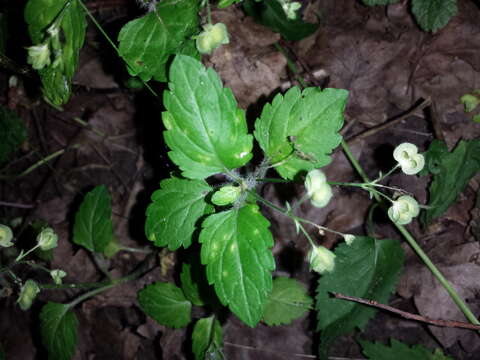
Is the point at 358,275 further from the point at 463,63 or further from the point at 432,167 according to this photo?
the point at 463,63

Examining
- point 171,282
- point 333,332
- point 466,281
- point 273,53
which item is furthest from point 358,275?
point 273,53

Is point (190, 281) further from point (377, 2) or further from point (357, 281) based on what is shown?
point (377, 2)

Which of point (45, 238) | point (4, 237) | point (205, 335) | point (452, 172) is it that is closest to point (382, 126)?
point (452, 172)

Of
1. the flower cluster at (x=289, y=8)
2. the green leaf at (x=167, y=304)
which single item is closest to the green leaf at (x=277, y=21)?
the flower cluster at (x=289, y=8)

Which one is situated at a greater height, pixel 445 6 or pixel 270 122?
pixel 270 122

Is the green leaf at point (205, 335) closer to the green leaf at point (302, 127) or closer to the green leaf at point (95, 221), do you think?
the green leaf at point (95, 221)

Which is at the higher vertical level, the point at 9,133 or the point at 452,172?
the point at 9,133

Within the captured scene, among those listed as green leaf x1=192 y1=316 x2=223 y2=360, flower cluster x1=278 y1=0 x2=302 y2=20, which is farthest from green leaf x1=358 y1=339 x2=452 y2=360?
flower cluster x1=278 y1=0 x2=302 y2=20
